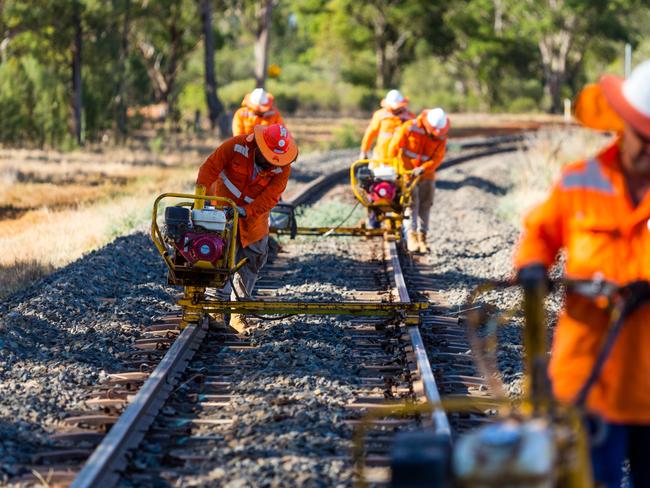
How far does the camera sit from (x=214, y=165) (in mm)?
8367

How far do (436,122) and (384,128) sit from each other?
Answer: 1.23 meters

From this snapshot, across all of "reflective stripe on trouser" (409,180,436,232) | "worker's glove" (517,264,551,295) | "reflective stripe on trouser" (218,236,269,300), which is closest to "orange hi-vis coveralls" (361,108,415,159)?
"reflective stripe on trouser" (409,180,436,232)

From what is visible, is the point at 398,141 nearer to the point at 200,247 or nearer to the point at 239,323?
the point at 239,323

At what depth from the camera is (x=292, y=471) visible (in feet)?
18.2

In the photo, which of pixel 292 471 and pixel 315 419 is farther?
pixel 315 419

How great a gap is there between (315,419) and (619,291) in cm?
306

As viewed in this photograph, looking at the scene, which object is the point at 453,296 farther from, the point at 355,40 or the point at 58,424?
the point at 355,40

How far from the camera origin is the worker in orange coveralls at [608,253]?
3.71m

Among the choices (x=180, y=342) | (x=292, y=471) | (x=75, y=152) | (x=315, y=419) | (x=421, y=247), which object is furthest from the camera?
(x=75, y=152)

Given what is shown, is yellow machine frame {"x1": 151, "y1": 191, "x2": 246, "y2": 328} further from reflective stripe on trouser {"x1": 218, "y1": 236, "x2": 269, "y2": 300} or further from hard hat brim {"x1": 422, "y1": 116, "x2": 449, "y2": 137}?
hard hat brim {"x1": 422, "y1": 116, "x2": 449, "y2": 137}

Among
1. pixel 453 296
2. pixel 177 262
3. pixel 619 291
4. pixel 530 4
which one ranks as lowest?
pixel 453 296

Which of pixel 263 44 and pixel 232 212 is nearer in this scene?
pixel 232 212

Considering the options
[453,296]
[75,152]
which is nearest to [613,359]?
[453,296]

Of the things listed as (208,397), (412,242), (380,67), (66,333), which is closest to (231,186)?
(66,333)
